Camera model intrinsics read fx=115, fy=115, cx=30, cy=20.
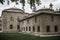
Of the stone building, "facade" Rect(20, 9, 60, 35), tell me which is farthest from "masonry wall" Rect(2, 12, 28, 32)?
"facade" Rect(20, 9, 60, 35)

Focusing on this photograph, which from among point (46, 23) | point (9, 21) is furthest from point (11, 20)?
point (46, 23)

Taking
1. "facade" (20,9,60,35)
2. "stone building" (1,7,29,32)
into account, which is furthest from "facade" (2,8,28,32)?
"facade" (20,9,60,35)

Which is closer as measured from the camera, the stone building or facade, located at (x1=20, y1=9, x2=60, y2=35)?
facade, located at (x1=20, y1=9, x2=60, y2=35)

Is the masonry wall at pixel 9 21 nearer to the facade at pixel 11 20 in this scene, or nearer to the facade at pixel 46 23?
the facade at pixel 11 20

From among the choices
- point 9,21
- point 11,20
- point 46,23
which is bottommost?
point 9,21

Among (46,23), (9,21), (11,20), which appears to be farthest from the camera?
(11,20)

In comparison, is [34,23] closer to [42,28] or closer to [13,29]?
[42,28]

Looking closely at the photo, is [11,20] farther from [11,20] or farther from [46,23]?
[46,23]

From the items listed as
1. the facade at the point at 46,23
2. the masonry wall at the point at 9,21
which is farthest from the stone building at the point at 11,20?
the facade at the point at 46,23

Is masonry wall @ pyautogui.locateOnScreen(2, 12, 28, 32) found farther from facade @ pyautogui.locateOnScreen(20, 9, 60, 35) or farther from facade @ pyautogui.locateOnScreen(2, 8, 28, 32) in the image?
facade @ pyautogui.locateOnScreen(20, 9, 60, 35)

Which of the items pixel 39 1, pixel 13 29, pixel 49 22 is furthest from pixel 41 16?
pixel 13 29

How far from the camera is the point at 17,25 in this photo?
45.9 meters

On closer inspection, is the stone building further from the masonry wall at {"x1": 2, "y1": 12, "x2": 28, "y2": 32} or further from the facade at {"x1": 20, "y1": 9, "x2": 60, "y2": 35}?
the facade at {"x1": 20, "y1": 9, "x2": 60, "y2": 35}

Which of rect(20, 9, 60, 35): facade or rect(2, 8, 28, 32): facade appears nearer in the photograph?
rect(20, 9, 60, 35): facade
